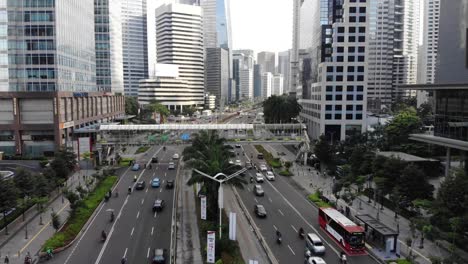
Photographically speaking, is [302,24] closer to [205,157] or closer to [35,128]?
[35,128]

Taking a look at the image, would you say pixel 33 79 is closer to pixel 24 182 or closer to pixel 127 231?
pixel 24 182

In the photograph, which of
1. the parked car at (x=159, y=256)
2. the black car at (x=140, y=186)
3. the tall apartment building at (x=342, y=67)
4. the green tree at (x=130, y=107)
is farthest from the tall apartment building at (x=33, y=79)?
the green tree at (x=130, y=107)

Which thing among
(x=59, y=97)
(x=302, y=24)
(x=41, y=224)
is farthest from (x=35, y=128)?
(x=302, y=24)

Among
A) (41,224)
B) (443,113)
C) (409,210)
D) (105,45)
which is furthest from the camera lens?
(105,45)

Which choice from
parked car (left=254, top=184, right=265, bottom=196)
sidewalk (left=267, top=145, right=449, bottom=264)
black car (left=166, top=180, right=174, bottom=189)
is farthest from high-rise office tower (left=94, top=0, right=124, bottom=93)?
parked car (left=254, top=184, right=265, bottom=196)

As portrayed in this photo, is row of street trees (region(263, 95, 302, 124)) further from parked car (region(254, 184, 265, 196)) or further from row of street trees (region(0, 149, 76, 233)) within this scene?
row of street trees (region(0, 149, 76, 233))

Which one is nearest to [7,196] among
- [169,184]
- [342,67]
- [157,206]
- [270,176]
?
[157,206]
